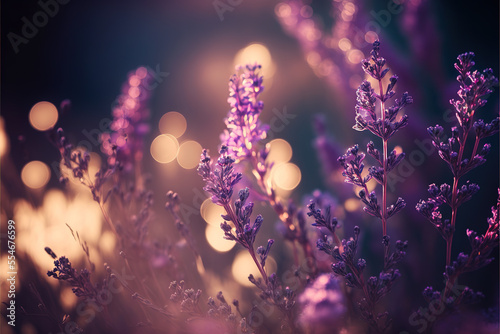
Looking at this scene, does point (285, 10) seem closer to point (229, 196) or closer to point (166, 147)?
point (166, 147)

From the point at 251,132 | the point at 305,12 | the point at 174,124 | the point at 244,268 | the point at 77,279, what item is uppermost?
the point at 305,12

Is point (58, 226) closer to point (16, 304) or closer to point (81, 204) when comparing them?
point (81, 204)

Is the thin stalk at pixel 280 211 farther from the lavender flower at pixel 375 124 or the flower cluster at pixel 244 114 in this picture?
the lavender flower at pixel 375 124

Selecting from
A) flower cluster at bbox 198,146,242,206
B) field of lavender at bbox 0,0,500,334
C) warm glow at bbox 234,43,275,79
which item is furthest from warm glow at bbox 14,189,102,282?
warm glow at bbox 234,43,275,79

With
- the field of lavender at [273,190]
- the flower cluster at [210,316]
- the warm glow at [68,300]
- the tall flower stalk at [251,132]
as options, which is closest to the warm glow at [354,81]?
the field of lavender at [273,190]

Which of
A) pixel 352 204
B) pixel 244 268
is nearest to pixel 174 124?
pixel 244 268

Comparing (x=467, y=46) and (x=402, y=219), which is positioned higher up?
(x=467, y=46)

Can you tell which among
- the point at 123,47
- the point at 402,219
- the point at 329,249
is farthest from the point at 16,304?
the point at 123,47
